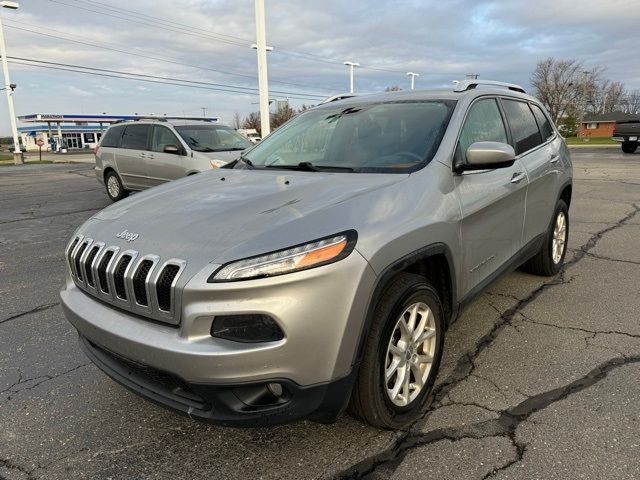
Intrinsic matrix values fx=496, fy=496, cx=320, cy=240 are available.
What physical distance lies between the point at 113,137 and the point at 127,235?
34.5 ft

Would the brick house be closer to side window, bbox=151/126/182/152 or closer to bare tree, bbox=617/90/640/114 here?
bare tree, bbox=617/90/640/114

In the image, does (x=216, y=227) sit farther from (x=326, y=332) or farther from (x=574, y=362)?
(x=574, y=362)

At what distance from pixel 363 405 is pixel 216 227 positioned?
109cm

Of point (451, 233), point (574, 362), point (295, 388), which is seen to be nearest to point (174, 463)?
point (295, 388)

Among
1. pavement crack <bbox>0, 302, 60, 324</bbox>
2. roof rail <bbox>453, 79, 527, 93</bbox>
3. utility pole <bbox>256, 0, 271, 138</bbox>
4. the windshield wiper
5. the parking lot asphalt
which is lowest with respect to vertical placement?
pavement crack <bbox>0, 302, 60, 324</bbox>

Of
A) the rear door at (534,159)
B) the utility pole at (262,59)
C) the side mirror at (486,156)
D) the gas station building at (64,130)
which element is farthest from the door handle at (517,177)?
the gas station building at (64,130)

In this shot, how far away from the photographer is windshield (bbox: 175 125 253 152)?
979 cm

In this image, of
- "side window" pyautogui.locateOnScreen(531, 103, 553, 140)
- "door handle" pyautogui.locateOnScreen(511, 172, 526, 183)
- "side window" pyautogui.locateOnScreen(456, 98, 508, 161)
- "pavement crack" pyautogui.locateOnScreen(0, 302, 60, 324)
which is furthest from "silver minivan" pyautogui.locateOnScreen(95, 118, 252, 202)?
"door handle" pyautogui.locateOnScreen(511, 172, 526, 183)

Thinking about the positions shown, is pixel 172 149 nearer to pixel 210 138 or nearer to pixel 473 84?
pixel 210 138

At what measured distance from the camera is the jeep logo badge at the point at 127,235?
2394mm

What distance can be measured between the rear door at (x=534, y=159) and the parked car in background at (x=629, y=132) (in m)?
21.7

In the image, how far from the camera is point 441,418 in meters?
2.70

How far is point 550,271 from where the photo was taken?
4859mm

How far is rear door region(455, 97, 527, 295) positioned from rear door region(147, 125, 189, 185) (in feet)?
23.0
